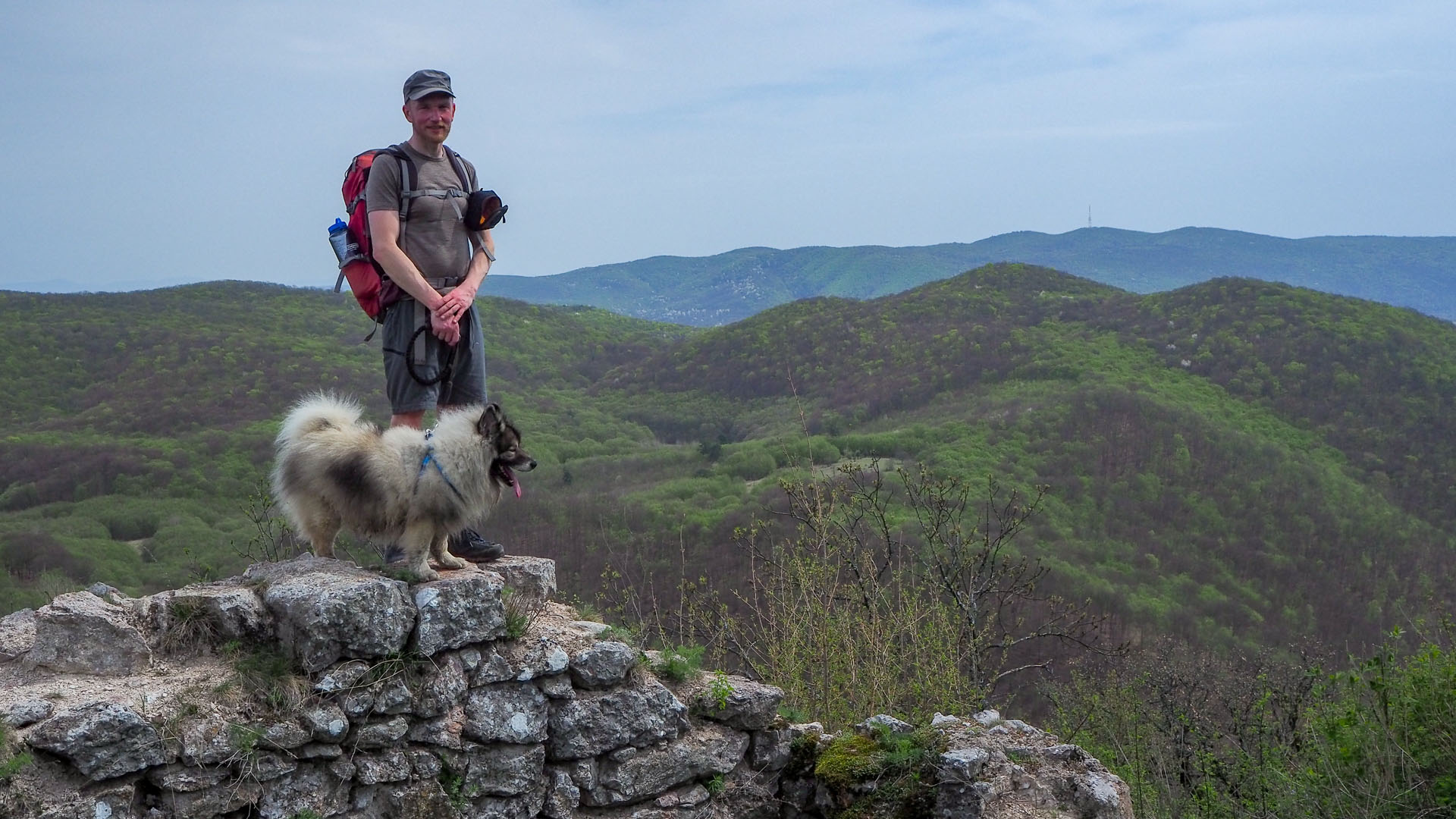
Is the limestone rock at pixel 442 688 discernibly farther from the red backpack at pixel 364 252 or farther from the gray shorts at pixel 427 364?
the red backpack at pixel 364 252

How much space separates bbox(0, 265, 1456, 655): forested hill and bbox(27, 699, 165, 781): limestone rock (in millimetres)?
5237

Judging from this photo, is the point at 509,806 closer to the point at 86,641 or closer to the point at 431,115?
Answer: the point at 86,641

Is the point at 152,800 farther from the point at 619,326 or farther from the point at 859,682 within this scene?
the point at 619,326

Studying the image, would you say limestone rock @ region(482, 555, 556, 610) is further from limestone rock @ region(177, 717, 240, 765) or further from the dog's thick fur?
limestone rock @ region(177, 717, 240, 765)

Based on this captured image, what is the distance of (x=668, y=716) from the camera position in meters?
5.58

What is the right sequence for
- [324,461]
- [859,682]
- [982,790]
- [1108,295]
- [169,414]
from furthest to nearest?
1. [1108,295]
2. [169,414]
3. [859,682]
4. [982,790]
5. [324,461]

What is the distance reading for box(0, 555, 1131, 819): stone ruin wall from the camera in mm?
4238

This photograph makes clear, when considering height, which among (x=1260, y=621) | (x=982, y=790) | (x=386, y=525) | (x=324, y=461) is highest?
(x=324, y=461)

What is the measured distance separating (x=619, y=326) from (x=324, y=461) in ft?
290

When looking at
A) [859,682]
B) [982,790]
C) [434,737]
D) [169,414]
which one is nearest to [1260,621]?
[859,682]

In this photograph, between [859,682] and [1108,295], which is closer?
[859,682]

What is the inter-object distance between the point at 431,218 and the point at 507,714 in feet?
9.02

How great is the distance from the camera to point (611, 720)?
5.40 m

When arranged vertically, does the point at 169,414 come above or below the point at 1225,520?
above
